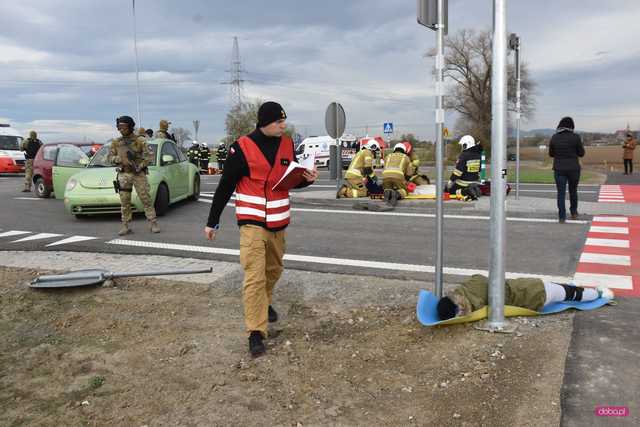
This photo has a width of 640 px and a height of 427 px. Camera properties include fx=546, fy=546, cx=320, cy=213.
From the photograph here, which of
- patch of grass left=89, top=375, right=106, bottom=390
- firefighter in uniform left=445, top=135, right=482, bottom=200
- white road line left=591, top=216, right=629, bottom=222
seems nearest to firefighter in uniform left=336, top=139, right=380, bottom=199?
firefighter in uniform left=445, top=135, right=482, bottom=200

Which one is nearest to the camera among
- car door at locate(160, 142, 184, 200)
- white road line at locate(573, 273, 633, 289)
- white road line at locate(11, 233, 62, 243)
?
white road line at locate(573, 273, 633, 289)

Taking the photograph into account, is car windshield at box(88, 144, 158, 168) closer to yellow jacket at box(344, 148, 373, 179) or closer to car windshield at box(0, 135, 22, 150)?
yellow jacket at box(344, 148, 373, 179)

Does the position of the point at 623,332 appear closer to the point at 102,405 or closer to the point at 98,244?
the point at 102,405

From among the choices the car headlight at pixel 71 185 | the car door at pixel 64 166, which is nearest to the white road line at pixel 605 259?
the car headlight at pixel 71 185

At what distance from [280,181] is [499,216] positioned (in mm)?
1642

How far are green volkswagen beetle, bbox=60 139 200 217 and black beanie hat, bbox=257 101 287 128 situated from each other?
7.19 meters

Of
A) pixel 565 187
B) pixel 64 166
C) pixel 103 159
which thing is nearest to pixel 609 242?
pixel 565 187

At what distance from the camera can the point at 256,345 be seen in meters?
4.04

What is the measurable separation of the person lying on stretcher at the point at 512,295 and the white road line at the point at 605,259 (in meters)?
2.34

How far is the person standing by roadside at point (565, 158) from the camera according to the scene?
9852 mm

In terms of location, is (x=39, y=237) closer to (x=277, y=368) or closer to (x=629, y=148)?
(x=277, y=368)

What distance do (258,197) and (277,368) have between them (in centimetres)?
124

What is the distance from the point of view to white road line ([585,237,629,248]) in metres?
7.75

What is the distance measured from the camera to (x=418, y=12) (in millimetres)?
4297
